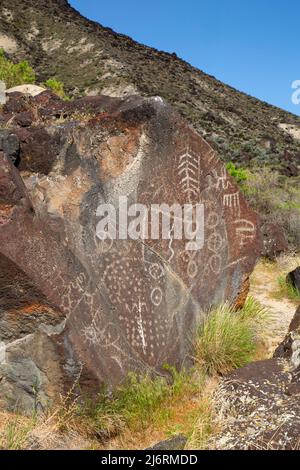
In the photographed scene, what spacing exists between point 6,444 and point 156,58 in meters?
41.6

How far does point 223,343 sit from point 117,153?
170 cm

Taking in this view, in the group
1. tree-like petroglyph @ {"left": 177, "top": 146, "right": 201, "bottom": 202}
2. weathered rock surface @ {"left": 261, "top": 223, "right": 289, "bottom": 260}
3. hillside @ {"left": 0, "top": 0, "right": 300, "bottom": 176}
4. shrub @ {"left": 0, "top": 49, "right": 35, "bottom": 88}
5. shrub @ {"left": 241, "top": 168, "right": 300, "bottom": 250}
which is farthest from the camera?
hillside @ {"left": 0, "top": 0, "right": 300, "bottom": 176}

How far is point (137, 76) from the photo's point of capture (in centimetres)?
3584

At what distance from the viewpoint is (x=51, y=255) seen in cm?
359

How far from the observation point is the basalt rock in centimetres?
345

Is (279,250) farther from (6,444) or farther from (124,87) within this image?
(124,87)

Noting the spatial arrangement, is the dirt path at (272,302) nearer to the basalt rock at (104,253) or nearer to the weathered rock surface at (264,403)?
the basalt rock at (104,253)

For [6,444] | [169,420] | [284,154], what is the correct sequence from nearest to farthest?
1. [6,444]
2. [169,420]
3. [284,154]

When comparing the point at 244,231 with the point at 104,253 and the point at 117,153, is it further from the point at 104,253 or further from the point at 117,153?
the point at 104,253

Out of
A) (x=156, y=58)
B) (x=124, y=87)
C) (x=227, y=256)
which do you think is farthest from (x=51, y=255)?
(x=156, y=58)

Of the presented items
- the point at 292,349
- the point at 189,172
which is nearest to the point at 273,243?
the point at 189,172

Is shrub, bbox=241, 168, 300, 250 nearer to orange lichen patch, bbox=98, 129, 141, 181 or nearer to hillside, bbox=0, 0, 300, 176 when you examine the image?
orange lichen patch, bbox=98, 129, 141, 181

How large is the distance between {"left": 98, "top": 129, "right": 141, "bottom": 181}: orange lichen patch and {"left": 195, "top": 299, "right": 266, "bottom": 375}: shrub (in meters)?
1.38

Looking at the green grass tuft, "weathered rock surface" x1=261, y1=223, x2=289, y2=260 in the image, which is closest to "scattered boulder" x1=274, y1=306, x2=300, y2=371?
the green grass tuft
